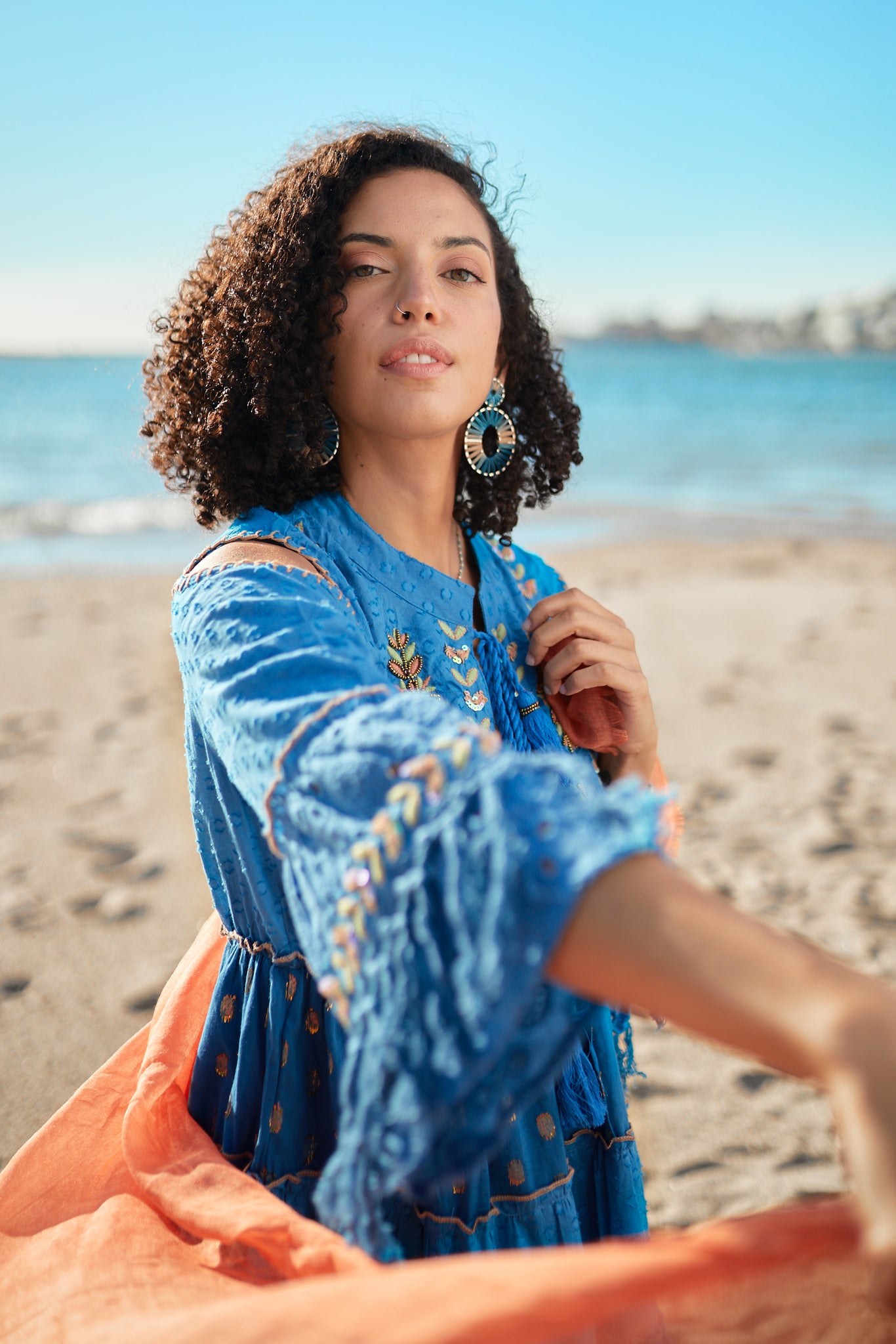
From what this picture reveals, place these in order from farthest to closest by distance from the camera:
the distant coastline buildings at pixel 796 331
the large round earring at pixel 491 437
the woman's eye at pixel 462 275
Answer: the distant coastline buildings at pixel 796 331, the large round earring at pixel 491 437, the woman's eye at pixel 462 275

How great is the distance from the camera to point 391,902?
2.90ft

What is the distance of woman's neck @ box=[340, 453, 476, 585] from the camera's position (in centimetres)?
180

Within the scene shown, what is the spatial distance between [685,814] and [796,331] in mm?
75013

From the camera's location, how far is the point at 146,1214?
4.13 ft

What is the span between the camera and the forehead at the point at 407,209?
5.67 ft

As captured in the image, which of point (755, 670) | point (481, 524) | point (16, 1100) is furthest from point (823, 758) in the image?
point (16, 1100)

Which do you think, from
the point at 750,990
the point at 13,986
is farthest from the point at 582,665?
the point at 13,986

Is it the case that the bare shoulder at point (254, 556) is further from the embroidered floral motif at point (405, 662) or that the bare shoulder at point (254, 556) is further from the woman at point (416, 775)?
the embroidered floral motif at point (405, 662)

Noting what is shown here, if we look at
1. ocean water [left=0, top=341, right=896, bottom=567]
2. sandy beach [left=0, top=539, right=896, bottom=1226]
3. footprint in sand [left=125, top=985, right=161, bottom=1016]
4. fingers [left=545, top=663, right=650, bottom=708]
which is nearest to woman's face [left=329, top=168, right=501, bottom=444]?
fingers [left=545, top=663, right=650, bottom=708]

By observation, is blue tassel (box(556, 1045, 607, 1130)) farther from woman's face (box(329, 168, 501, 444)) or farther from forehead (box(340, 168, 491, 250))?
forehead (box(340, 168, 491, 250))

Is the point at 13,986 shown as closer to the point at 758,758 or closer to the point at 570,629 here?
the point at 570,629

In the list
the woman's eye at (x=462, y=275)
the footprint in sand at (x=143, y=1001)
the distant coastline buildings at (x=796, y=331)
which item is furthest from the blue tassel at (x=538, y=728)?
the distant coastline buildings at (x=796, y=331)

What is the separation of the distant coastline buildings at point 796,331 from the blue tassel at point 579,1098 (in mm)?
70449

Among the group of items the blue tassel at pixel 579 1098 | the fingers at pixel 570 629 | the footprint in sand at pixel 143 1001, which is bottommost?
the footprint in sand at pixel 143 1001
